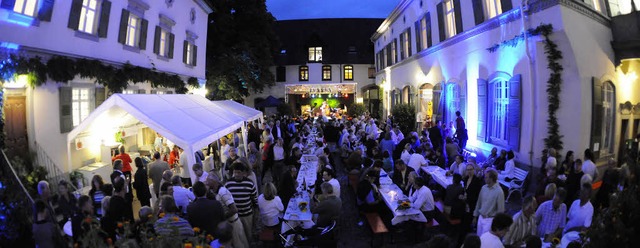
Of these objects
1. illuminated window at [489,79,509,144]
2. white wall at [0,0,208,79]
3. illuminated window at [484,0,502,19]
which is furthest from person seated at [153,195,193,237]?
illuminated window at [484,0,502,19]

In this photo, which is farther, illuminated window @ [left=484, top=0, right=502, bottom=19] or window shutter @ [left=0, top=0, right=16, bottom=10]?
illuminated window @ [left=484, top=0, right=502, bottom=19]

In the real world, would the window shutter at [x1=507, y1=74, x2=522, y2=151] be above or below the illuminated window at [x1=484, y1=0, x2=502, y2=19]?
below

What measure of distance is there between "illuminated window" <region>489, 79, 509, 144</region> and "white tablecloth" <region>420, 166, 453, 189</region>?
3081mm

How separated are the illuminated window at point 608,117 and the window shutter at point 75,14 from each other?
1459 cm

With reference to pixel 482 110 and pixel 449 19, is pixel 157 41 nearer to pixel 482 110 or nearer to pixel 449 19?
pixel 449 19

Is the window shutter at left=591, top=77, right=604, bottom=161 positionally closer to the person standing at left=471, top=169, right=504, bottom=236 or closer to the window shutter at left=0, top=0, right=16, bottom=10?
the person standing at left=471, top=169, right=504, bottom=236

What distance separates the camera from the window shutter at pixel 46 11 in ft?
31.1

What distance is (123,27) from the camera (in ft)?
→ 44.1

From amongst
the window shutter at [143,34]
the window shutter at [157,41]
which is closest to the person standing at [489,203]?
the window shutter at [143,34]

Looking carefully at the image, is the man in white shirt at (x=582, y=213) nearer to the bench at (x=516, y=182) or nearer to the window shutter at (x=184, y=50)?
the bench at (x=516, y=182)

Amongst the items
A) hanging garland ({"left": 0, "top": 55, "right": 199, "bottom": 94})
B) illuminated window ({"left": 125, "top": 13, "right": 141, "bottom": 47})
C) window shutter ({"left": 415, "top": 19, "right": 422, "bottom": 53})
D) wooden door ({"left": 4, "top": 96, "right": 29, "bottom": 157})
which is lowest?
wooden door ({"left": 4, "top": 96, "right": 29, "bottom": 157})

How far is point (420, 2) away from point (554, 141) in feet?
37.9

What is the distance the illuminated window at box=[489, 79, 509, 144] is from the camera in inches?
485

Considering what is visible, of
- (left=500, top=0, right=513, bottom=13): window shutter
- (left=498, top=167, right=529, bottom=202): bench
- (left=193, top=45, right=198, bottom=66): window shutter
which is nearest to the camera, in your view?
(left=498, top=167, right=529, bottom=202): bench
